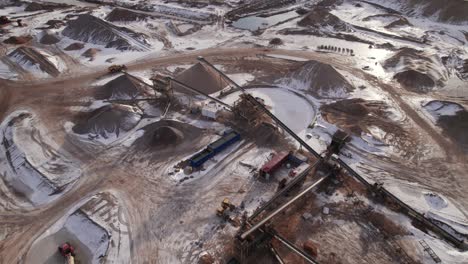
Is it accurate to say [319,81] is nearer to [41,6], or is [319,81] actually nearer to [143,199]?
[143,199]

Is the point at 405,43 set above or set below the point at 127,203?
above

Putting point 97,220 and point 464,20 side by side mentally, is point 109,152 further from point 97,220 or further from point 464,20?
point 464,20

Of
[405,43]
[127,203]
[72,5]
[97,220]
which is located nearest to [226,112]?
[127,203]

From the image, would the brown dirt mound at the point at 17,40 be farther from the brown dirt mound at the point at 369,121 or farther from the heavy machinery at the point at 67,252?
the brown dirt mound at the point at 369,121

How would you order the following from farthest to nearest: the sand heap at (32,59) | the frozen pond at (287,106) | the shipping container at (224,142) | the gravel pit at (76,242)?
the sand heap at (32,59), the frozen pond at (287,106), the shipping container at (224,142), the gravel pit at (76,242)

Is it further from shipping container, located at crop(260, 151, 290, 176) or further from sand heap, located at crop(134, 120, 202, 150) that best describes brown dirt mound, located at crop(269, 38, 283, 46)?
shipping container, located at crop(260, 151, 290, 176)

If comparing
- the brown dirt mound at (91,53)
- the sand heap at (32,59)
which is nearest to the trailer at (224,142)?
the sand heap at (32,59)
